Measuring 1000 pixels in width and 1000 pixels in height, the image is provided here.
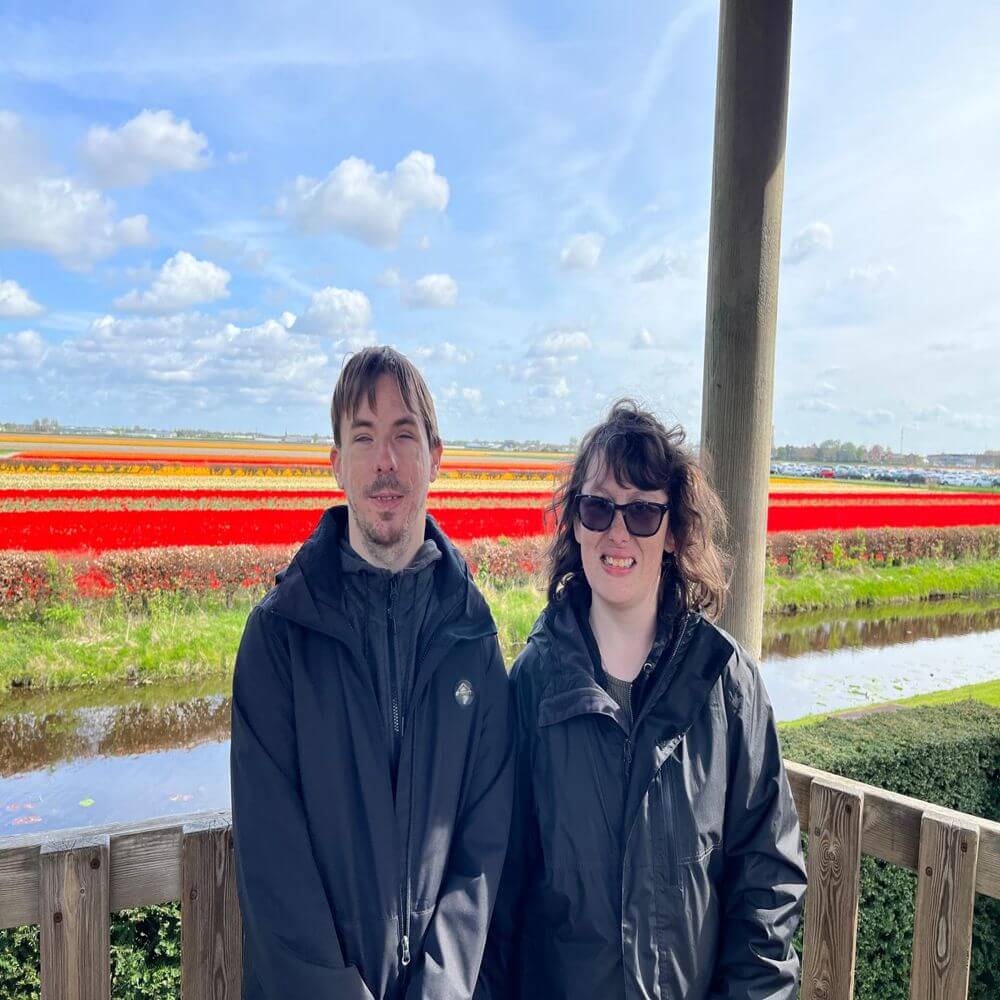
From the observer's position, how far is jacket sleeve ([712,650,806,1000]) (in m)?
1.64

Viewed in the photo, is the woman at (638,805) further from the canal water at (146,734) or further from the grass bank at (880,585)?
the grass bank at (880,585)

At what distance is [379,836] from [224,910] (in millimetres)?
440

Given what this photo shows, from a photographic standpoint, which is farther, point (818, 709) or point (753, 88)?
point (818, 709)

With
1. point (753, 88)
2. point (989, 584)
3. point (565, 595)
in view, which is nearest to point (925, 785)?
point (565, 595)

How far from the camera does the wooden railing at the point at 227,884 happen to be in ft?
5.16

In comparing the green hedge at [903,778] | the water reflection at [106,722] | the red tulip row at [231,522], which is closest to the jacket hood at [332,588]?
the green hedge at [903,778]

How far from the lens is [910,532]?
66.0 ft

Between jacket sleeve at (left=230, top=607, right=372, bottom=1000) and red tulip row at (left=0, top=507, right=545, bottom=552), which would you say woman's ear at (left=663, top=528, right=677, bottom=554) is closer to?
jacket sleeve at (left=230, top=607, right=372, bottom=1000)

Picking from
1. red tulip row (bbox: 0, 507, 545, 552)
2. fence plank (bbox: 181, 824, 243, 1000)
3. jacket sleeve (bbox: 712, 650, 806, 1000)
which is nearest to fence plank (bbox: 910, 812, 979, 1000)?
jacket sleeve (bbox: 712, 650, 806, 1000)

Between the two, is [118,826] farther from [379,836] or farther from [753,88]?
→ [753,88]

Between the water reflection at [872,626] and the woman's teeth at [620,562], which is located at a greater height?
the woman's teeth at [620,562]

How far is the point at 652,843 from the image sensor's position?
63.9 inches

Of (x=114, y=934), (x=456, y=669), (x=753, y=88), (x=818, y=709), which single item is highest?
(x=753, y=88)

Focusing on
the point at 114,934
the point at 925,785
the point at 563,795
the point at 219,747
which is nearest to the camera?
the point at 563,795
